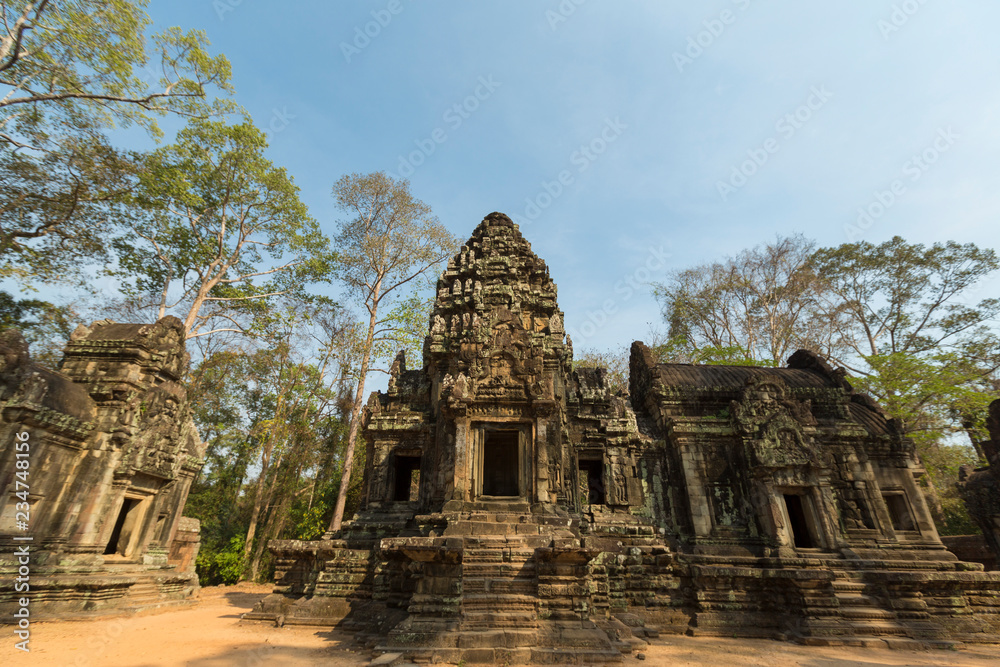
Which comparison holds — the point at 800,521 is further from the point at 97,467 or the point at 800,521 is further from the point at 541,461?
the point at 97,467

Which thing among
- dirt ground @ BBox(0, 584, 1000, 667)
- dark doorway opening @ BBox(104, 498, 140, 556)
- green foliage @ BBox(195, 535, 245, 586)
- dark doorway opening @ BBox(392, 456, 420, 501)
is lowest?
dirt ground @ BBox(0, 584, 1000, 667)

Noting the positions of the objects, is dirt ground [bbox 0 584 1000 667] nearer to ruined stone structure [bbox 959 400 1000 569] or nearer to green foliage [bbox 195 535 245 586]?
ruined stone structure [bbox 959 400 1000 569]

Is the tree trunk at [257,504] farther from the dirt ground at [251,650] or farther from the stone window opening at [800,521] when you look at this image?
the stone window opening at [800,521]

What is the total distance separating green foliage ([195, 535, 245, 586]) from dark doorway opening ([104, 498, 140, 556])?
948cm

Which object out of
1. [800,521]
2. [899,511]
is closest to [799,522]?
[800,521]

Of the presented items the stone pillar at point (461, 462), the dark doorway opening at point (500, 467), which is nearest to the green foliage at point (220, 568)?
the dark doorway opening at point (500, 467)

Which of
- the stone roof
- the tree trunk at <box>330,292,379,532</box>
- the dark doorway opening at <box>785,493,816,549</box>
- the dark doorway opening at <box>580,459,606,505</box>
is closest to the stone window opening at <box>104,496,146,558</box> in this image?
the tree trunk at <box>330,292,379,532</box>

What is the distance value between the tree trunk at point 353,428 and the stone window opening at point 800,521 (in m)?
15.0

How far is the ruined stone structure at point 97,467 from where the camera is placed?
908 centimetres

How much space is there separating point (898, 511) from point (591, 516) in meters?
10.3

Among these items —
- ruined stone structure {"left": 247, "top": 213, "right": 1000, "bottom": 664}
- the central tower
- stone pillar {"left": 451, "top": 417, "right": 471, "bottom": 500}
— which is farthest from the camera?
the central tower

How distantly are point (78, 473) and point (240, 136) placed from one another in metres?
14.6

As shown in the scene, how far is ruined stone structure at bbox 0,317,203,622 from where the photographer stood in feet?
29.8

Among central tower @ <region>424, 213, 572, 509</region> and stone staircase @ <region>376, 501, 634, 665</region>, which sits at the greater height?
central tower @ <region>424, 213, 572, 509</region>
